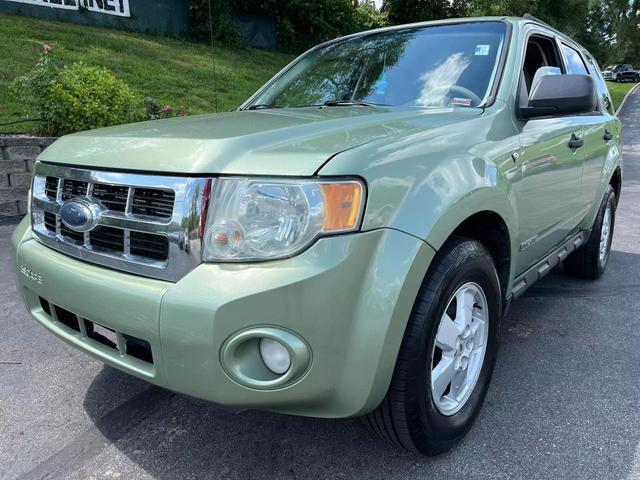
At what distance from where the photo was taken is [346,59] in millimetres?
3301

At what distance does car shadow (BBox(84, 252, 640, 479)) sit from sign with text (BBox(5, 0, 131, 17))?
550 inches

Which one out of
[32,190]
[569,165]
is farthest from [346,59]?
[32,190]

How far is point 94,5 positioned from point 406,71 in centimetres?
1450

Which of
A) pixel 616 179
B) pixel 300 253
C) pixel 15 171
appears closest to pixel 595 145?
pixel 616 179

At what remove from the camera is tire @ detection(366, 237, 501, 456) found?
5.95ft

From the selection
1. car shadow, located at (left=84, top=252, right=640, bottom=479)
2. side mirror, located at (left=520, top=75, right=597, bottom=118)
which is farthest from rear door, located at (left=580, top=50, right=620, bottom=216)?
car shadow, located at (left=84, top=252, right=640, bottom=479)

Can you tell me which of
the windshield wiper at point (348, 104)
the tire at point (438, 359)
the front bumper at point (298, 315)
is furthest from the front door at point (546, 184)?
the front bumper at point (298, 315)

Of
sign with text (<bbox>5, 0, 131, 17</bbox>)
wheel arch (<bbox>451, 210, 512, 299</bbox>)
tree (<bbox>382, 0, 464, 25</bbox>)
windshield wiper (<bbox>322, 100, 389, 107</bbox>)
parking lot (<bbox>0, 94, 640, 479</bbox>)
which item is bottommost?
parking lot (<bbox>0, 94, 640, 479</bbox>)

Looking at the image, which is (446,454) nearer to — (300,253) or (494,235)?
(494,235)

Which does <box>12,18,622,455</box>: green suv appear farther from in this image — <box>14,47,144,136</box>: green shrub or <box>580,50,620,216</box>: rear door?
<box>14,47,144,136</box>: green shrub

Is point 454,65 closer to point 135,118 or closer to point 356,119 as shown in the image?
point 356,119

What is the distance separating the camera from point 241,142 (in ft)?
5.92

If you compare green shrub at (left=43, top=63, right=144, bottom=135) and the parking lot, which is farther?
green shrub at (left=43, top=63, right=144, bottom=135)

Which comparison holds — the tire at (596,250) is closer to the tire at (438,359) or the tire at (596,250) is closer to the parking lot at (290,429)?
the parking lot at (290,429)
